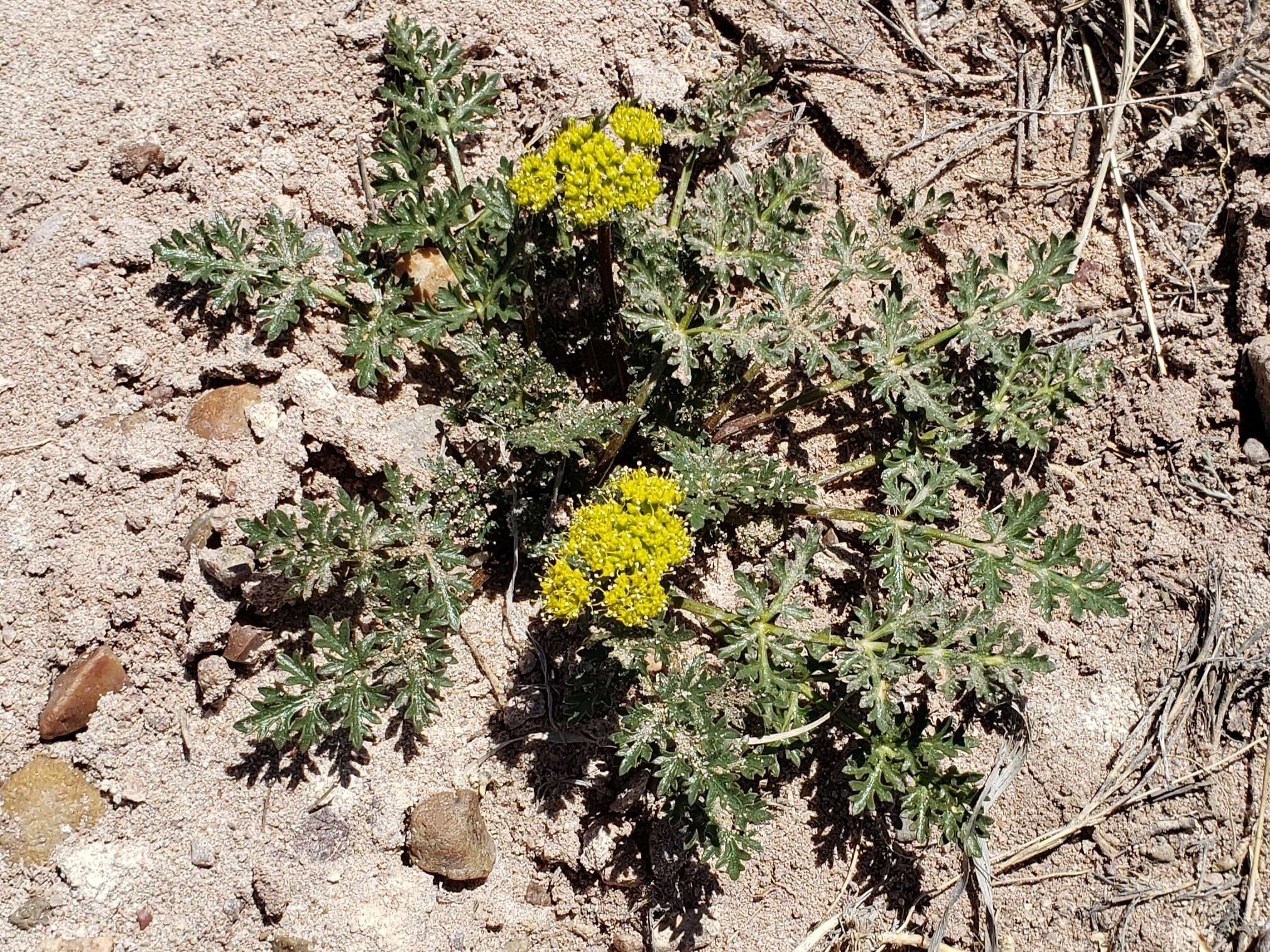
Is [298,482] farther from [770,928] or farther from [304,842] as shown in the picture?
[770,928]

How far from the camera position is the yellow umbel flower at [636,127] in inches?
151

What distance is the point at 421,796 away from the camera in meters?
4.13

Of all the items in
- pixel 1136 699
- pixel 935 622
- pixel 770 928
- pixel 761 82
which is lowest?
pixel 770 928

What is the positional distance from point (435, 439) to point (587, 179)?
4.98ft

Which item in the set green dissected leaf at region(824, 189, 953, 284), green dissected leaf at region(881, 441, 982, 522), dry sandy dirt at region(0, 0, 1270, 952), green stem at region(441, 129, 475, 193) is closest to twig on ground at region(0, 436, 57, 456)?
dry sandy dirt at region(0, 0, 1270, 952)

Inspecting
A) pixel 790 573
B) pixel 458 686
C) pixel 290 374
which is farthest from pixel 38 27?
pixel 790 573

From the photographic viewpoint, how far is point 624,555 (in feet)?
11.5

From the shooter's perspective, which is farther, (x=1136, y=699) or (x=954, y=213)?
(x=954, y=213)

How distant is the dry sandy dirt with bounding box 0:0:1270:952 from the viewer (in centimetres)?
399

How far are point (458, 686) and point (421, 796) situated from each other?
20.1 inches

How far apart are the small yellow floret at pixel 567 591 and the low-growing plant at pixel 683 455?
0.05 feet

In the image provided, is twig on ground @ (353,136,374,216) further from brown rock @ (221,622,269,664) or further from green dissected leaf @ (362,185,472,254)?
brown rock @ (221,622,269,664)

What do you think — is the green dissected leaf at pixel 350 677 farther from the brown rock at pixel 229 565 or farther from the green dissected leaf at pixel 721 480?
the green dissected leaf at pixel 721 480

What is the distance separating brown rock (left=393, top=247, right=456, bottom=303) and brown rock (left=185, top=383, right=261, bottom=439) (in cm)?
94
